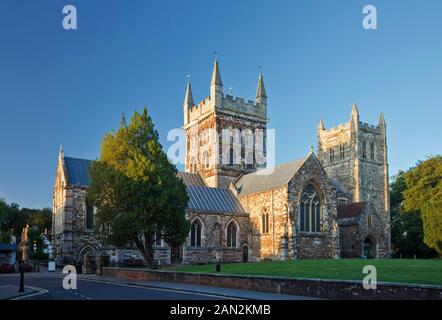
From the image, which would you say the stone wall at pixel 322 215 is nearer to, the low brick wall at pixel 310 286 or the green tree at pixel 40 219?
the low brick wall at pixel 310 286

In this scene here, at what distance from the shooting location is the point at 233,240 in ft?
166

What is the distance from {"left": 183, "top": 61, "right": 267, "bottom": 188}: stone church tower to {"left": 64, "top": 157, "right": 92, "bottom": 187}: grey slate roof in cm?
1655

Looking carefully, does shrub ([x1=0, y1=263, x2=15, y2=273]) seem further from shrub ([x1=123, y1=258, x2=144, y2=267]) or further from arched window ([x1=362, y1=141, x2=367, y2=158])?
arched window ([x1=362, y1=141, x2=367, y2=158])

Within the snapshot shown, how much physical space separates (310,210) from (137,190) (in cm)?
2097

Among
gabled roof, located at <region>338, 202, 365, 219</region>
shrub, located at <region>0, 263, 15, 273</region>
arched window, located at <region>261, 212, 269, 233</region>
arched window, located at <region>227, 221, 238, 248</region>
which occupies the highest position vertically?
gabled roof, located at <region>338, 202, 365, 219</region>

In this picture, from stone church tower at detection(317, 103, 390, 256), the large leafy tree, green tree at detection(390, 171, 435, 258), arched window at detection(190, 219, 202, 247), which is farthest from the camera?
stone church tower at detection(317, 103, 390, 256)

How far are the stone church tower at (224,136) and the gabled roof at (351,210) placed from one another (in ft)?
43.5

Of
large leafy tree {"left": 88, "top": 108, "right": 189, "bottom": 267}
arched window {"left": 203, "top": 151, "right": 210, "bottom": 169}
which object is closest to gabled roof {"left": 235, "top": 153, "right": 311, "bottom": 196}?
arched window {"left": 203, "top": 151, "right": 210, "bottom": 169}

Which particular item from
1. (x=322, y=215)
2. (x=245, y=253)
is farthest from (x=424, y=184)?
(x=245, y=253)

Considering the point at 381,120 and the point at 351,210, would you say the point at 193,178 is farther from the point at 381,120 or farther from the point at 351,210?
the point at 381,120

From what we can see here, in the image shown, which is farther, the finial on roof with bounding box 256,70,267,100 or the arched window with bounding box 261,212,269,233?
the finial on roof with bounding box 256,70,267,100

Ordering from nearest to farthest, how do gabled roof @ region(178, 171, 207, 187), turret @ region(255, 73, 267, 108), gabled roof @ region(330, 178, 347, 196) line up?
gabled roof @ region(178, 171, 207, 187), turret @ region(255, 73, 267, 108), gabled roof @ region(330, 178, 347, 196)

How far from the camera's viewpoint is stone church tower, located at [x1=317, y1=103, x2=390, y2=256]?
80.2 meters

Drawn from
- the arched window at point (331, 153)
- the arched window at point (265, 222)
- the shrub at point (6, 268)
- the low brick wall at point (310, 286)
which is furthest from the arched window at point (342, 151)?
the low brick wall at point (310, 286)
